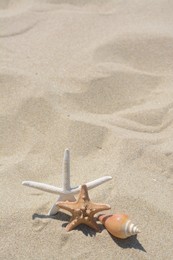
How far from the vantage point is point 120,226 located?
2.12 m

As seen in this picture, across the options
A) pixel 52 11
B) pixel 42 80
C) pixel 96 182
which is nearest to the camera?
pixel 96 182

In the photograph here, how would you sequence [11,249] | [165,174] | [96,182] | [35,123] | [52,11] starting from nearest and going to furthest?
[11,249] < [96,182] < [165,174] < [35,123] < [52,11]

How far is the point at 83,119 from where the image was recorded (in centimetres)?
297

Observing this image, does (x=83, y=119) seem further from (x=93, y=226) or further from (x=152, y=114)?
(x=93, y=226)

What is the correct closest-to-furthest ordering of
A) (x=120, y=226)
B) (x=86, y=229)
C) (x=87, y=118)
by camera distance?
(x=120, y=226)
(x=86, y=229)
(x=87, y=118)

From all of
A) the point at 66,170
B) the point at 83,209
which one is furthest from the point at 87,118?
the point at 83,209

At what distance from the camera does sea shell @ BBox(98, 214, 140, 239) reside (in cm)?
209

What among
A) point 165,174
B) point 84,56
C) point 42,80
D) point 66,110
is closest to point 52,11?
point 84,56

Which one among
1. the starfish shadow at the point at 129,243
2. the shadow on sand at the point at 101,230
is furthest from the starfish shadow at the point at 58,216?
the starfish shadow at the point at 129,243

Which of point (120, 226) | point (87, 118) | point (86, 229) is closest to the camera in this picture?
point (120, 226)

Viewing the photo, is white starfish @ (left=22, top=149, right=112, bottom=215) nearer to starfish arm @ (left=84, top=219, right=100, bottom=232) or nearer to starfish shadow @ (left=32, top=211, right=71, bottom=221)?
starfish shadow @ (left=32, top=211, right=71, bottom=221)

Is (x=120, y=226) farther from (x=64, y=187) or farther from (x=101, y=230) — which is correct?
(x=64, y=187)

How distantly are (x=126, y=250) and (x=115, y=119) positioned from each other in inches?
42.1

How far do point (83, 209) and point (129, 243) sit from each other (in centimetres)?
28
